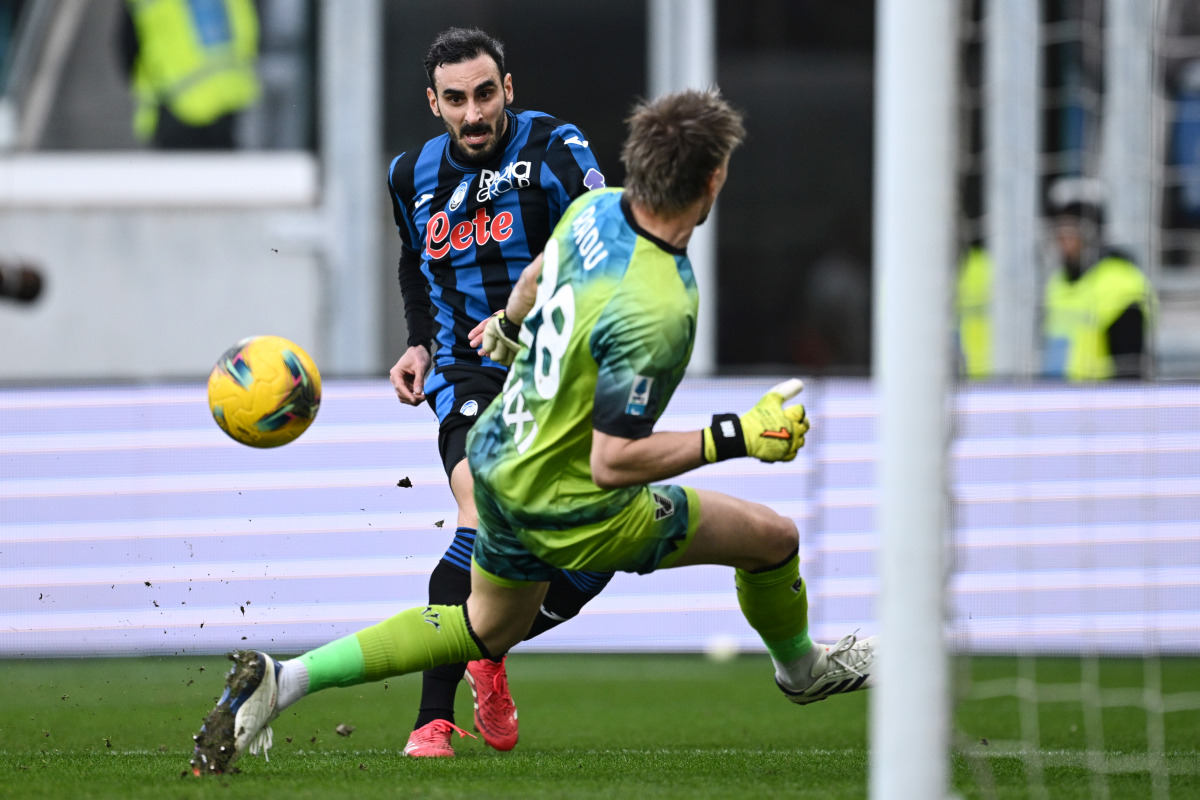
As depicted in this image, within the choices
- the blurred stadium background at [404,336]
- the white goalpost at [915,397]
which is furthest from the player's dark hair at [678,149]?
the blurred stadium background at [404,336]

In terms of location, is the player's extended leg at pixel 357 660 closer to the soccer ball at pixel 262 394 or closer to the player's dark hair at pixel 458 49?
the soccer ball at pixel 262 394

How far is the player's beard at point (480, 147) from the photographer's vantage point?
4789mm

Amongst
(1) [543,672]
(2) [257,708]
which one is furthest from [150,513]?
(2) [257,708]

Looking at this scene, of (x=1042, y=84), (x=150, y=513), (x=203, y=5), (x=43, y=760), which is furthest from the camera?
(x=203, y=5)

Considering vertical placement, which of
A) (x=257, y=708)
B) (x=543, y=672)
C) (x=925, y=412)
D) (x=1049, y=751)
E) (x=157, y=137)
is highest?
(x=157, y=137)

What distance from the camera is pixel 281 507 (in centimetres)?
793

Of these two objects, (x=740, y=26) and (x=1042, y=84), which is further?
(x=740, y=26)

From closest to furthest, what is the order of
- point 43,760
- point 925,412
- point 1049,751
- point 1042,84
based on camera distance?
point 925,412 → point 43,760 → point 1049,751 → point 1042,84

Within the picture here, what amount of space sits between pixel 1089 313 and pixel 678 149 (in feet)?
16.7

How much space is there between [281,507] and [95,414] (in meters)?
1.08

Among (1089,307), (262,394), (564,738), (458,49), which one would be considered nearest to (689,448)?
(262,394)

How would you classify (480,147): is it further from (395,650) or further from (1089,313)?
(1089,313)

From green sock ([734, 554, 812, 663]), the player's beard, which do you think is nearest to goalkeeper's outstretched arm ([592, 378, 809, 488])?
green sock ([734, 554, 812, 663])

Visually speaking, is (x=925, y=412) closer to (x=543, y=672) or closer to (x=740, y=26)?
(x=543, y=672)
